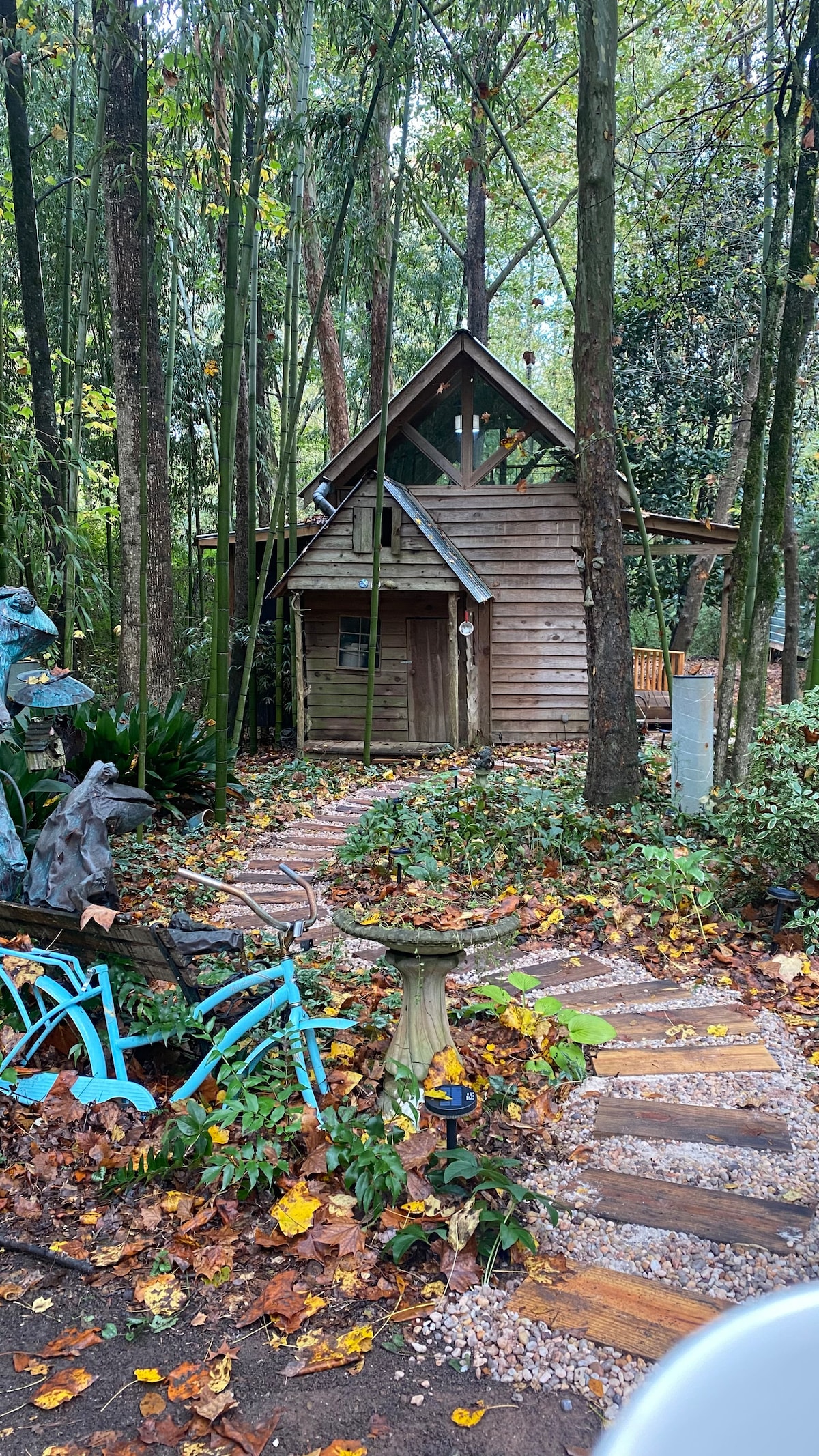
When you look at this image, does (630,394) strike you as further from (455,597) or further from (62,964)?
(62,964)

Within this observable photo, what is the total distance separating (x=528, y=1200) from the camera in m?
2.62

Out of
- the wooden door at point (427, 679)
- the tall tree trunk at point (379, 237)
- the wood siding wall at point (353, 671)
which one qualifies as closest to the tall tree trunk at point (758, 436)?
the tall tree trunk at point (379, 237)

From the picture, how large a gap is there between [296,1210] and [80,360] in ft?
19.4

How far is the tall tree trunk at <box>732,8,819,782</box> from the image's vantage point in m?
5.39

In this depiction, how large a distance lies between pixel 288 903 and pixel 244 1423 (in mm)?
3676

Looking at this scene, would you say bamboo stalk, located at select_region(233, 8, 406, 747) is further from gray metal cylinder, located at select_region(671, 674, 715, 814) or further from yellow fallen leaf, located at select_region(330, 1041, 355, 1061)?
yellow fallen leaf, located at select_region(330, 1041, 355, 1061)

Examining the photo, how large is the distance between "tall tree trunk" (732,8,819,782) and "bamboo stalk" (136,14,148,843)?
403 cm

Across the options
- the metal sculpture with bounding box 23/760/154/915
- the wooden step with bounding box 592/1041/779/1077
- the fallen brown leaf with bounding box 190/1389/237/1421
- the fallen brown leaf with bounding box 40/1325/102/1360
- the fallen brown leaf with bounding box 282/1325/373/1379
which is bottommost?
the fallen brown leaf with bounding box 40/1325/102/1360

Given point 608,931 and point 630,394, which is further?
point 630,394

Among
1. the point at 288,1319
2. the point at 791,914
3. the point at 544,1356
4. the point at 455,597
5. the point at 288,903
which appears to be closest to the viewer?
the point at 544,1356

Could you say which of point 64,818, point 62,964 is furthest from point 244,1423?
point 64,818

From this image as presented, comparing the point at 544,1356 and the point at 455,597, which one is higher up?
the point at 455,597

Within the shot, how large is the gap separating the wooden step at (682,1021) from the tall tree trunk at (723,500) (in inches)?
351

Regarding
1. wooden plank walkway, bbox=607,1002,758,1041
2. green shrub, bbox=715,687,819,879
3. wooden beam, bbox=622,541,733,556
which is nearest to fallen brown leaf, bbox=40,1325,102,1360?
wooden plank walkway, bbox=607,1002,758,1041
